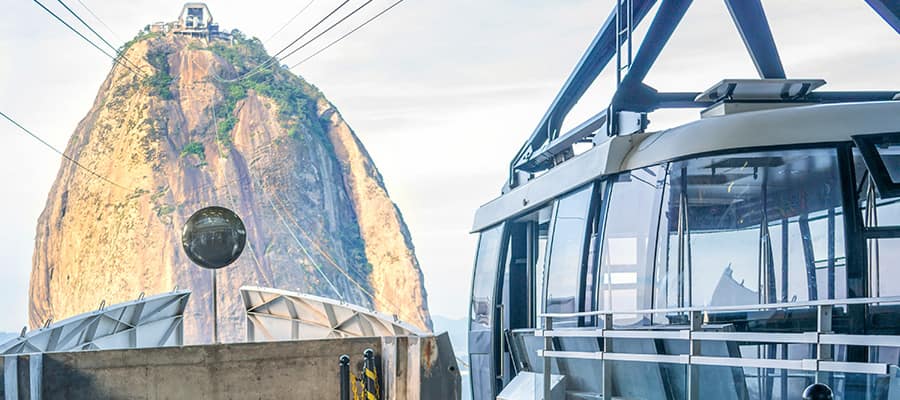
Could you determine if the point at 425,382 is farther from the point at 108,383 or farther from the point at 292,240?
the point at 292,240

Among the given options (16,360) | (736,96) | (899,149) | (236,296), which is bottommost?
(236,296)

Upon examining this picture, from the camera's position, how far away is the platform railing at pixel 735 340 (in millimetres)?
5375

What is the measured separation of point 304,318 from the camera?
1944cm

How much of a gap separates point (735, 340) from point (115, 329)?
1330 cm

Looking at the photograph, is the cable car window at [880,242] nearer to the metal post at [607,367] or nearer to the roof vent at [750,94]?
the roof vent at [750,94]

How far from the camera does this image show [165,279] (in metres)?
76.1

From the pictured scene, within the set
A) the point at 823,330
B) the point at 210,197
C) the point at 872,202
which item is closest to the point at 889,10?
the point at 872,202

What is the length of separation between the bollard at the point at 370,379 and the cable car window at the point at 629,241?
2.25m

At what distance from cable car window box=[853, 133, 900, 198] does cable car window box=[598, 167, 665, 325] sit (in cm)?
161

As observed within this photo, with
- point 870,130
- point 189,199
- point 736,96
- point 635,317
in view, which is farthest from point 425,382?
point 189,199

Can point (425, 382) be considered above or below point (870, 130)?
below

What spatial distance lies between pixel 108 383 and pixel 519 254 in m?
5.39

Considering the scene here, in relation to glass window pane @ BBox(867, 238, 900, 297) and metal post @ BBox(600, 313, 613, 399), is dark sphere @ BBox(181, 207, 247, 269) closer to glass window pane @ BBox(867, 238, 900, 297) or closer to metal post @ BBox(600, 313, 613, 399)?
metal post @ BBox(600, 313, 613, 399)

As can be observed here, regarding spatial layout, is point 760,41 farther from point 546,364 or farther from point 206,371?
point 206,371
